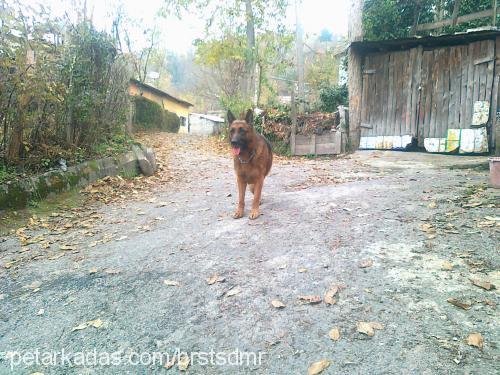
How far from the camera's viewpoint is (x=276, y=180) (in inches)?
306

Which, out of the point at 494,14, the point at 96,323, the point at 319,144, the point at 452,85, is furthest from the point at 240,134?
the point at 494,14

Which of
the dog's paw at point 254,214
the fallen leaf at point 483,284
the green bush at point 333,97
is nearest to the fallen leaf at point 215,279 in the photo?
the dog's paw at point 254,214

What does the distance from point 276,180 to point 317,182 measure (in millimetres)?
954

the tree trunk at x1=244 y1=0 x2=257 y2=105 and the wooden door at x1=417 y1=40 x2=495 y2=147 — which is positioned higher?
the tree trunk at x1=244 y1=0 x2=257 y2=105

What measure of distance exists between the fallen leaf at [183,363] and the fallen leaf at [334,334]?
966 millimetres

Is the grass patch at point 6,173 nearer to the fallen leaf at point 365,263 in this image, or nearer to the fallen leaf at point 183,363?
the fallen leaf at point 183,363

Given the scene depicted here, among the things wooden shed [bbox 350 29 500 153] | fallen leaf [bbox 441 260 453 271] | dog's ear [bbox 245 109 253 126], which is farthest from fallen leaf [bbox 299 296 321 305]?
wooden shed [bbox 350 29 500 153]

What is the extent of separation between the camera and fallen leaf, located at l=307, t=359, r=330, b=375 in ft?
6.60

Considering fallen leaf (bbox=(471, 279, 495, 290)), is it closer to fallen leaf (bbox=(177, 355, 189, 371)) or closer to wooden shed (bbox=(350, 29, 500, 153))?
fallen leaf (bbox=(177, 355, 189, 371))

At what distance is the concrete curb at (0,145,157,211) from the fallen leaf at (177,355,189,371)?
15.0 feet

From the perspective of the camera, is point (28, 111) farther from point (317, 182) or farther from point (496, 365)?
point (496, 365)

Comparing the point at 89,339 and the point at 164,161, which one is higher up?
the point at 164,161

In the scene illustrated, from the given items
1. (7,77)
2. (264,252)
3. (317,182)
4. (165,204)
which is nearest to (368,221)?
(264,252)

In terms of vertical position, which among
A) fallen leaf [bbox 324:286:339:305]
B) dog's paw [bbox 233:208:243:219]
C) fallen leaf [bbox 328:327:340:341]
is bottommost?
fallen leaf [bbox 328:327:340:341]
